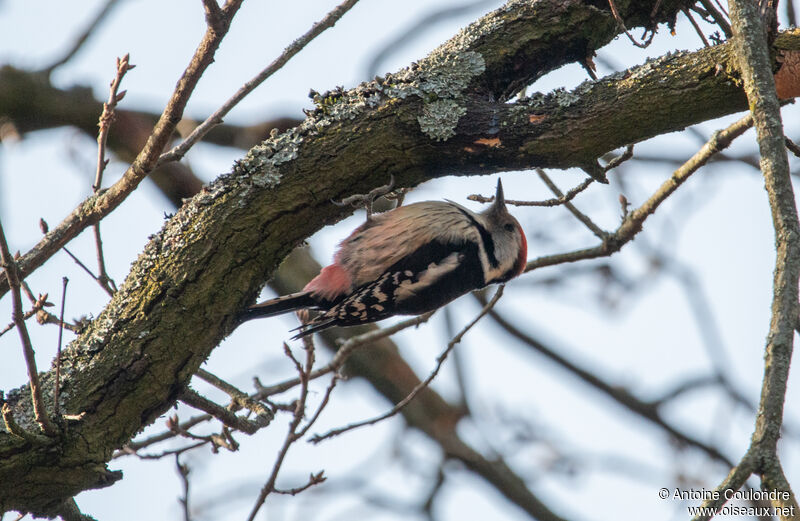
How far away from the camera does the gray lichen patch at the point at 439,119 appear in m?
2.82

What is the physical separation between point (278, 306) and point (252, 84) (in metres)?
1.45

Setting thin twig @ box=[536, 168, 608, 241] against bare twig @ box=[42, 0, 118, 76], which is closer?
thin twig @ box=[536, 168, 608, 241]

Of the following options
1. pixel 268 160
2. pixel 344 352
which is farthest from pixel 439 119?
pixel 344 352

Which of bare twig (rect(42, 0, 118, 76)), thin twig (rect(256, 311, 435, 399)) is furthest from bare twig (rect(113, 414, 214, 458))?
bare twig (rect(42, 0, 118, 76))

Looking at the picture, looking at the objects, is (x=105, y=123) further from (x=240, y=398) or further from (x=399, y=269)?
(x=399, y=269)

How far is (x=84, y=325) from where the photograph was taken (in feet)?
9.51

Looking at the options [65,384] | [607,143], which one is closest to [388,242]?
[607,143]

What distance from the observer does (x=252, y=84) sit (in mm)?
2664

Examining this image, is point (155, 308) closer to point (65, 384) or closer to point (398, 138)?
point (65, 384)

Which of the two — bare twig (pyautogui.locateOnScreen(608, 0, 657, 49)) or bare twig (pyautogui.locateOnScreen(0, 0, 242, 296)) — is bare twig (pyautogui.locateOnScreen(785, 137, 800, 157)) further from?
bare twig (pyautogui.locateOnScreen(0, 0, 242, 296))

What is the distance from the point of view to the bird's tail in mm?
3059

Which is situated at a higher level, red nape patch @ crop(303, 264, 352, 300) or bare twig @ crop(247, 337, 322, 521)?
red nape patch @ crop(303, 264, 352, 300)

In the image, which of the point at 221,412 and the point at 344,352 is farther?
the point at 344,352

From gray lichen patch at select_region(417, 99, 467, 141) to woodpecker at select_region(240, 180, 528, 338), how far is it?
52.4 inches
